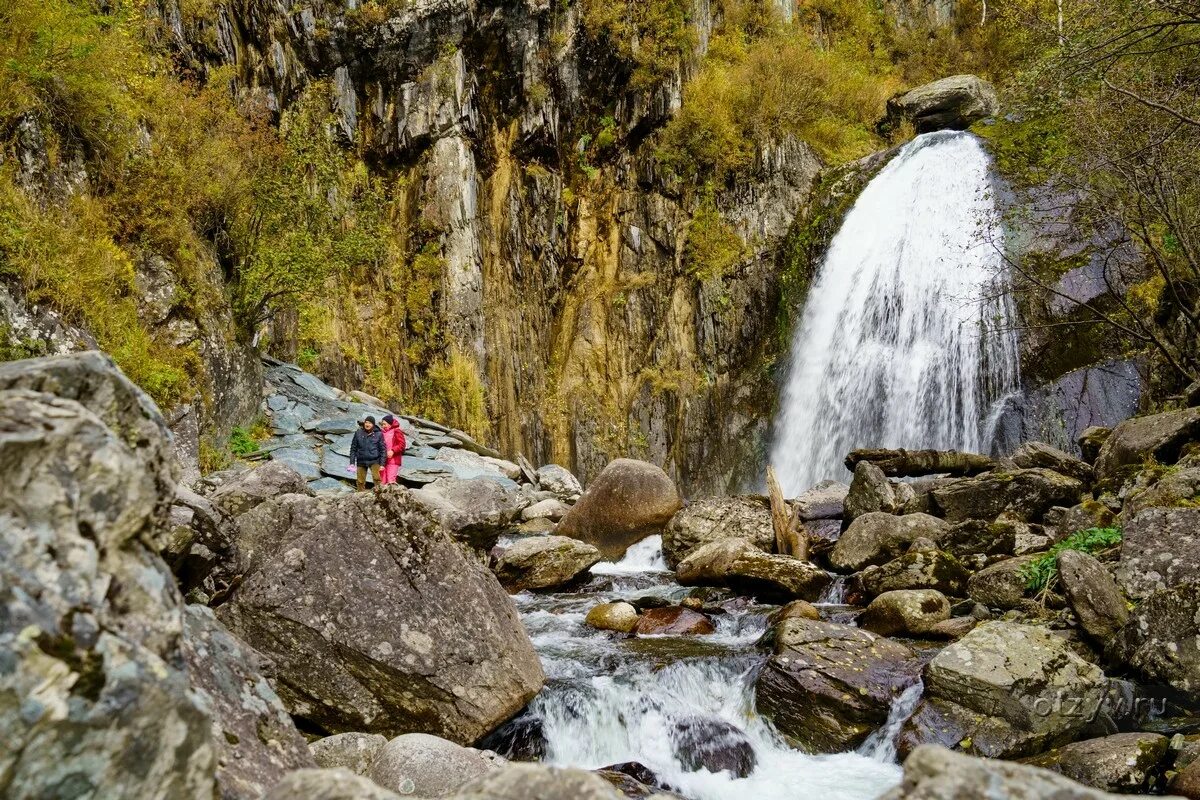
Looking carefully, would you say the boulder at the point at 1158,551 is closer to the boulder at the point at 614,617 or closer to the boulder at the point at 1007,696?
the boulder at the point at 1007,696

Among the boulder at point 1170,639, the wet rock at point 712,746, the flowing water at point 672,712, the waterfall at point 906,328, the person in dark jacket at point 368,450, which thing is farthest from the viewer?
the waterfall at point 906,328

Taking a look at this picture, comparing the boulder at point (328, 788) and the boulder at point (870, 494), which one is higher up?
the boulder at point (328, 788)

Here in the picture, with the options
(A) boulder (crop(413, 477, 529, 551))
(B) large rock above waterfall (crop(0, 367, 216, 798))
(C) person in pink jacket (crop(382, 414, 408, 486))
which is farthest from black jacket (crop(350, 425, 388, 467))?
(B) large rock above waterfall (crop(0, 367, 216, 798))

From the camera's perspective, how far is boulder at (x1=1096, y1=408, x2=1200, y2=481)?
9.88 meters

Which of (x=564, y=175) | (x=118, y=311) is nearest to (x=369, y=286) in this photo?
(x=564, y=175)

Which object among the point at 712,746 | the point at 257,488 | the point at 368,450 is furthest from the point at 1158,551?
the point at 368,450

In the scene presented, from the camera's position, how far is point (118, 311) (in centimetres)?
1170

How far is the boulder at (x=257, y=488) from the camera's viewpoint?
6762 mm

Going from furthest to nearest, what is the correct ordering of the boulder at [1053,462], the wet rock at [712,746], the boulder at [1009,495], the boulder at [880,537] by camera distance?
the boulder at [1053,462] < the boulder at [1009,495] < the boulder at [880,537] < the wet rock at [712,746]

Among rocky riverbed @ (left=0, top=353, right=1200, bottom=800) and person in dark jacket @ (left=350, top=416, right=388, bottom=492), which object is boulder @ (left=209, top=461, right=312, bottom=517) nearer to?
rocky riverbed @ (left=0, top=353, right=1200, bottom=800)

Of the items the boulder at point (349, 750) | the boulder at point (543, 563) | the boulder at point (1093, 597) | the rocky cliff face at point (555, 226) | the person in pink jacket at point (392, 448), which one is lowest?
the boulder at point (543, 563)

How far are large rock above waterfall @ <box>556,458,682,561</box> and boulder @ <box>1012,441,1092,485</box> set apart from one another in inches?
257

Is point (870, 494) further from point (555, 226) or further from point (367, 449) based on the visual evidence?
point (555, 226)

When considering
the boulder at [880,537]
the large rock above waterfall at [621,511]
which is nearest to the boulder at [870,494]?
the boulder at [880,537]
